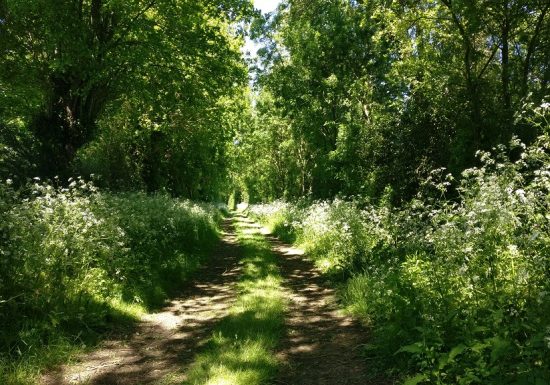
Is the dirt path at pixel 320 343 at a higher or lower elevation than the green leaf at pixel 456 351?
lower

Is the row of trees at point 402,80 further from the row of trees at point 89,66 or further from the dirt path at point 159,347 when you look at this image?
the dirt path at point 159,347

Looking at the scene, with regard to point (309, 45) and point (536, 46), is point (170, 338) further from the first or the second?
point (309, 45)

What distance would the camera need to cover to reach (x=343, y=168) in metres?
19.3

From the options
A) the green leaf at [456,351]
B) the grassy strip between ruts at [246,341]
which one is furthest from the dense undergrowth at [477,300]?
the grassy strip between ruts at [246,341]

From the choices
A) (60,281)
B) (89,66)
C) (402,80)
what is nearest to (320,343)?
(60,281)

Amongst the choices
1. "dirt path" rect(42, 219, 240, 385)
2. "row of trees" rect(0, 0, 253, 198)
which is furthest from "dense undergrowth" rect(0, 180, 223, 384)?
"row of trees" rect(0, 0, 253, 198)

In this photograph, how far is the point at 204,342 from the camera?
6.43 meters

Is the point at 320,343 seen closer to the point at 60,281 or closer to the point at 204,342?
the point at 204,342

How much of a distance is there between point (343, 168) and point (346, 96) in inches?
148

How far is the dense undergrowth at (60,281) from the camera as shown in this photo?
18.2 feet

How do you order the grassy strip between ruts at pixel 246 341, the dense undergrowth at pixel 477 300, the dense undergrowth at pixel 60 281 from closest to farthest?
the dense undergrowth at pixel 477 300 < the grassy strip between ruts at pixel 246 341 < the dense undergrowth at pixel 60 281

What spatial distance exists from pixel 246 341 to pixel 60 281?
3134 mm

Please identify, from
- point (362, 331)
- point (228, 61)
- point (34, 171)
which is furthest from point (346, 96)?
point (362, 331)

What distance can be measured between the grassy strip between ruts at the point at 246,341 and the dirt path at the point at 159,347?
0.89 feet
